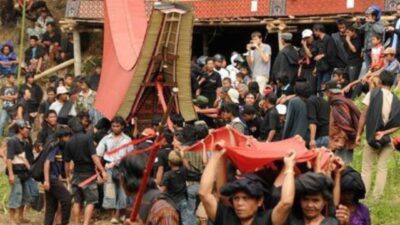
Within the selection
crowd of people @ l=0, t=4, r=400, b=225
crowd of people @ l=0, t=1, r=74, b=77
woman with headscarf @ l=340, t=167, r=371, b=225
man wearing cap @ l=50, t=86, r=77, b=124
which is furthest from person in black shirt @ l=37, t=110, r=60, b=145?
woman with headscarf @ l=340, t=167, r=371, b=225

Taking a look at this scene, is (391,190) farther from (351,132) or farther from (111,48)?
(111,48)

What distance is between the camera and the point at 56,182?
13391mm

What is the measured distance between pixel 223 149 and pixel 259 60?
11.5 meters

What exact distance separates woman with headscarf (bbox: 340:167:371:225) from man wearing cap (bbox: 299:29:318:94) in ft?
33.1

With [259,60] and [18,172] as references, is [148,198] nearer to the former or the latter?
[18,172]

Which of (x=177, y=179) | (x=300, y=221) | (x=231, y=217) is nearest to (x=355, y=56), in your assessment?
(x=177, y=179)

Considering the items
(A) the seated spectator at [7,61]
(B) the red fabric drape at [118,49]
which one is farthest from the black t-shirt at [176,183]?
(A) the seated spectator at [7,61]

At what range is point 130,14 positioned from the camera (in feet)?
58.4

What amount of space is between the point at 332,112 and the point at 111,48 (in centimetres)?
654

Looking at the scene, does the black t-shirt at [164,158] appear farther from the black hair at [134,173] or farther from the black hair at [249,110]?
the black hair at [134,173]

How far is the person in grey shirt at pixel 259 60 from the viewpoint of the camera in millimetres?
18359

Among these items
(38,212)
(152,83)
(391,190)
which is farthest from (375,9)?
(38,212)

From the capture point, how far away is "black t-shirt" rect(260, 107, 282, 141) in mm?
13281

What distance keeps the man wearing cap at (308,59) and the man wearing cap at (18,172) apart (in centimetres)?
527
